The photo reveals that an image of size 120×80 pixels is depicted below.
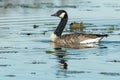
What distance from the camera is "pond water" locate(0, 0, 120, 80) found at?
18594 millimetres

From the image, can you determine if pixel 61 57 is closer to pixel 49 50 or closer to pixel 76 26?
pixel 49 50

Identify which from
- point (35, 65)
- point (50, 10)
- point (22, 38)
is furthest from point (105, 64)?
point (50, 10)

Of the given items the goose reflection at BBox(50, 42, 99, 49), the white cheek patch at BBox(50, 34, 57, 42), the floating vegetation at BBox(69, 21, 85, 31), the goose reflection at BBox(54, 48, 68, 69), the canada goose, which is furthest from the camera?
the floating vegetation at BBox(69, 21, 85, 31)

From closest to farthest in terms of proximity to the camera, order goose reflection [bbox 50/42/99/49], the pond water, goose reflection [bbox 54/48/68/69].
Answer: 1. the pond water
2. goose reflection [bbox 54/48/68/69]
3. goose reflection [bbox 50/42/99/49]

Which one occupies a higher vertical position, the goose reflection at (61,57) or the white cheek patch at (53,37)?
the goose reflection at (61,57)

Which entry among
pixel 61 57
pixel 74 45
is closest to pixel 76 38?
pixel 74 45

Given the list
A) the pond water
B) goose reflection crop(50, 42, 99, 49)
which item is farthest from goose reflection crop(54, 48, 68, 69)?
goose reflection crop(50, 42, 99, 49)

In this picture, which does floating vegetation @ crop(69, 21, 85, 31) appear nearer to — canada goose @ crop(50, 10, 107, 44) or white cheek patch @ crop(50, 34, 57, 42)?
canada goose @ crop(50, 10, 107, 44)

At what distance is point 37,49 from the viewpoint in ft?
77.4

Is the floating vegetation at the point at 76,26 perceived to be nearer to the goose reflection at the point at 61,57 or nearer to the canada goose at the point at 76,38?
the canada goose at the point at 76,38

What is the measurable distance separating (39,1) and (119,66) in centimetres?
2526

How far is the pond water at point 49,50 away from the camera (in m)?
18.6

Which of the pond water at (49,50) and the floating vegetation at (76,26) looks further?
the floating vegetation at (76,26)

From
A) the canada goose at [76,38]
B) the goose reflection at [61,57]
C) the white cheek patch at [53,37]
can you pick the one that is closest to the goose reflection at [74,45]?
the canada goose at [76,38]
